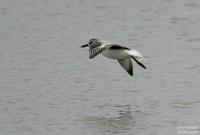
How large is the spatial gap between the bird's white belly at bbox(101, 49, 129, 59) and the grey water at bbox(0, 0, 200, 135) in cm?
50

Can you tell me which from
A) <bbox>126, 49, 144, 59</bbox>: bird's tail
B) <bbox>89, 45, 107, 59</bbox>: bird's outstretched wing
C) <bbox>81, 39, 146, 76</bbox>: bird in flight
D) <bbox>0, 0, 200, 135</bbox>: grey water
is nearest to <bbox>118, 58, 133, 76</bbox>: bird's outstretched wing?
<bbox>0, 0, 200, 135</bbox>: grey water

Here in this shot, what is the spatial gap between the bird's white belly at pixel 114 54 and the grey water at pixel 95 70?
50cm

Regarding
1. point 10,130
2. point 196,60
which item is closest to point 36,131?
point 10,130

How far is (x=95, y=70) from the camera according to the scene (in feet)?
51.7

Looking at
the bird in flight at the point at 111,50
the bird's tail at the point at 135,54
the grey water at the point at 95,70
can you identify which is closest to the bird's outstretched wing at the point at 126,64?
the grey water at the point at 95,70

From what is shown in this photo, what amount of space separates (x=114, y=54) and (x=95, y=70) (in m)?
1.26

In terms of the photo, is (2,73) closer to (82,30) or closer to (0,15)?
(82,30)

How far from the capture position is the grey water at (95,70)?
12523 mm

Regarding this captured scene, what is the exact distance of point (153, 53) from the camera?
55.0ft

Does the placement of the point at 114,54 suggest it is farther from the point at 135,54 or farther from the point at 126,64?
the point at 126,64

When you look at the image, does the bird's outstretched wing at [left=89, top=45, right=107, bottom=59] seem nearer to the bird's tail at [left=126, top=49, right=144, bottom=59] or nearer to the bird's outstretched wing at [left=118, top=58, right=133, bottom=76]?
the bird's tail at [left=126, top=49, right=144, bottom=59]

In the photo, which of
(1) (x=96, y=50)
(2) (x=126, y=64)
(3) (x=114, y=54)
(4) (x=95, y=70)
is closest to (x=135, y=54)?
(3) (x=114, y=54)

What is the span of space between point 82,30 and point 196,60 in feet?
12.1

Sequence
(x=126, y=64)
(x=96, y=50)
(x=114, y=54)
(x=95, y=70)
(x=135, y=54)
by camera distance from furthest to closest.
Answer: (x=95, y=70)
(x=126, y=64)
(x=114, y=54)
(x=135, y=54)
(x=96, y=50)
